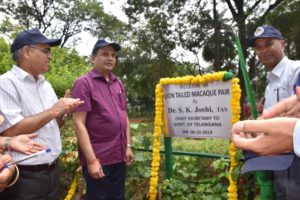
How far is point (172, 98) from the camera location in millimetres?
3443

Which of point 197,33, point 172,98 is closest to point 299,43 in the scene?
point 197,33

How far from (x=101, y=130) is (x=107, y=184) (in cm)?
47

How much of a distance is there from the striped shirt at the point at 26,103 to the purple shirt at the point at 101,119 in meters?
0.29

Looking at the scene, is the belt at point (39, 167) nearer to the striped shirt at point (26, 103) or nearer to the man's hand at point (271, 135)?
the striped shirt at point (26, 103)

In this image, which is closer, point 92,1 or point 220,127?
point 220,127

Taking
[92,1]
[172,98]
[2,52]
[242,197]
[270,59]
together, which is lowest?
[242,197]

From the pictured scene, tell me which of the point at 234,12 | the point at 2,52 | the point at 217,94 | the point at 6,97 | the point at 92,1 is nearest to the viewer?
the point at 6,97

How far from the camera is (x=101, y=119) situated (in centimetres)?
290

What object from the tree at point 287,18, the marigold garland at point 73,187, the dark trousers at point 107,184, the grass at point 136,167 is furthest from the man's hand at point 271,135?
the tree at point 287,18

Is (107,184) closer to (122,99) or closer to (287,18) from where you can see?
(122,99)

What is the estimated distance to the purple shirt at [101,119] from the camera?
9.46ft

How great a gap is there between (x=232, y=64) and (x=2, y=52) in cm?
1285

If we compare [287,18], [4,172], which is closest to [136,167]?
[4,172]

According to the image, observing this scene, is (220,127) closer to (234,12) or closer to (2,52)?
(2,52)
